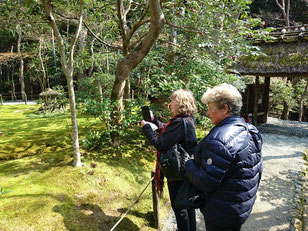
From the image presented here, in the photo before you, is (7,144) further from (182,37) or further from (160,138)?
(182,37)

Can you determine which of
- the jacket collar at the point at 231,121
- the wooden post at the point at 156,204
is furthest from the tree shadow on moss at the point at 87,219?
the jacket collar at the point at 231,121

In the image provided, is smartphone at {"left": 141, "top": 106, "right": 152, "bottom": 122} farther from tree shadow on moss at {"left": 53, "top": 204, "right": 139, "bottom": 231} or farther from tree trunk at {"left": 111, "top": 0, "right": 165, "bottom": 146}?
tree shadow on moss at {"left": 53, "top": 204, "right": 139, "bottom": 231}

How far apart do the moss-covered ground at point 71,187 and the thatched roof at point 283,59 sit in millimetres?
7119

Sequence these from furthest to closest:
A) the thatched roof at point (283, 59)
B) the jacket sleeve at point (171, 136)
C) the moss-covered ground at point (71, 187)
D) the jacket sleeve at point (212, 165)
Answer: the thatched roof at point (283, 59) → the moss-covered ground at point (71, 187) → the jacket sleeve at point (171, 136) → the jacket sleeve at point (212, 165)

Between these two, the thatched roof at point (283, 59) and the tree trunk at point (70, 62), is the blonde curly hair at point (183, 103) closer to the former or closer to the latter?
the tree trunk at point (70, 62)

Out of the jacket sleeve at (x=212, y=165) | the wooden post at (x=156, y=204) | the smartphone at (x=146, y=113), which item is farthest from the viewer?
the wooden post at (x=156, y=204)

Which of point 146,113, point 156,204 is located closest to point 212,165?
point 146,113

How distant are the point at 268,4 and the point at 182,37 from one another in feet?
66.2

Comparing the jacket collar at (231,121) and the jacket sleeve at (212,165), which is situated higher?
the jacket collar at (231,121)

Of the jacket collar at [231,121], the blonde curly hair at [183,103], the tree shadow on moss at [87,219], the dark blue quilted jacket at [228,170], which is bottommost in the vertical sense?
the tree shadow on moss at [87,219]

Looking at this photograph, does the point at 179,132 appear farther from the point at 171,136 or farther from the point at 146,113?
the point at 146,113

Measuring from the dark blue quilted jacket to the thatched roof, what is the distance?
8.34 meters

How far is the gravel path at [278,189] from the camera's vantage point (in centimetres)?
330

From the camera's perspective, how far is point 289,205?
392 cm
